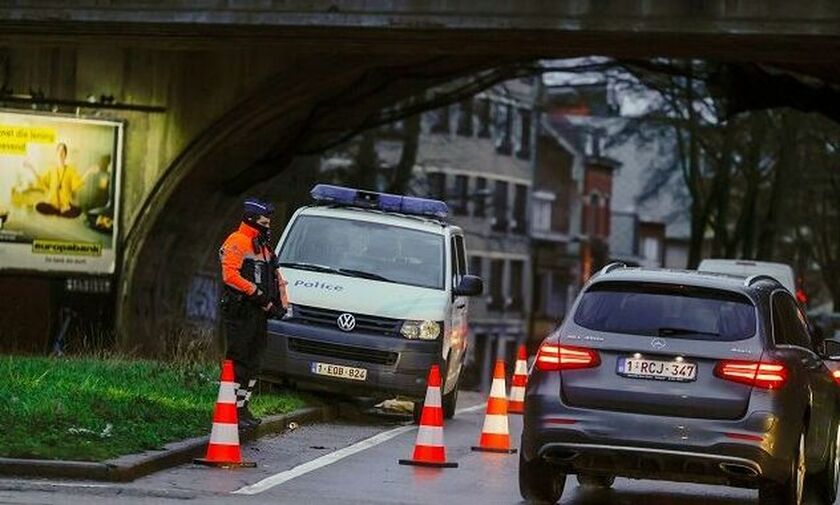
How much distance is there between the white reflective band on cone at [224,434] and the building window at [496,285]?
2874 inches

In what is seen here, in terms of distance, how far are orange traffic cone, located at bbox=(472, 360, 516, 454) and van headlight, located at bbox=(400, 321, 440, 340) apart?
7.63ft

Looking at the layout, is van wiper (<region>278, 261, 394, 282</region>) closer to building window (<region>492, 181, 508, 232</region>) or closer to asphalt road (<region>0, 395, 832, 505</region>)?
asphalt road (<region>0, 395, 832, 505</region>)

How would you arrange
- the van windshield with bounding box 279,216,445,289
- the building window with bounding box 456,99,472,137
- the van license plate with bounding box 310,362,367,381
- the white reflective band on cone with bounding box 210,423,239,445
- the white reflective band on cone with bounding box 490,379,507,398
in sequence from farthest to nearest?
A: 1. the building window with bounding box 456,99,472,137
2. the van windshield with bounding box 279,216,445,289
3. the van license plate with bounding box 310,362,367,381
4. the white reflective band on cone with bounding box 490,379,507,398
5. the white reflective band on cone with bounding box 210,423,239,445

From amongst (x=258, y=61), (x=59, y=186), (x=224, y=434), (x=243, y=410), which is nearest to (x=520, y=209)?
(x=258, y=61)

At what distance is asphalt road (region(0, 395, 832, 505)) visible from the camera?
12.9 meters

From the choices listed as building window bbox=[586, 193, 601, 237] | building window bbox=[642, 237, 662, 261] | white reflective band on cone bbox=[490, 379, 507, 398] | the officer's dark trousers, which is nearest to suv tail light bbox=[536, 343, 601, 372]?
the officer's dark trousers

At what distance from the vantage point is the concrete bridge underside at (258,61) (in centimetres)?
2645

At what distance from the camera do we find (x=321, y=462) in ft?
52.8

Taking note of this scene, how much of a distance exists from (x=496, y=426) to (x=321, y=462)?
2.47m

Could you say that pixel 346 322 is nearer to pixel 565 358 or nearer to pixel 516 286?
pixel 565 358

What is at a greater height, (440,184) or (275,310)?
(275,310)

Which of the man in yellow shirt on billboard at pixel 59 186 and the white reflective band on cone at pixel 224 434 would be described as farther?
the man in yellow shirt on billboard at pixel 59 186

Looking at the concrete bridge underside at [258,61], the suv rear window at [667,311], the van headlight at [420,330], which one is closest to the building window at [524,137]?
the concrete bridge underside at [258,61]

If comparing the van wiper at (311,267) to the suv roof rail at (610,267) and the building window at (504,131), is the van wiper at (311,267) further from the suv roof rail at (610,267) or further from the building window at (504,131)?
the building window at (504,131)
